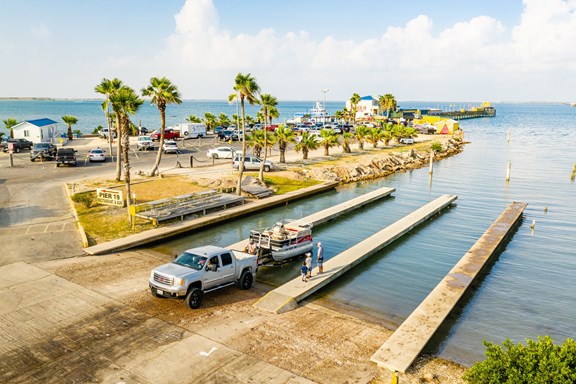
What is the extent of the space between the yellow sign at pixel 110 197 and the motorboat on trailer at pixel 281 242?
1316 cm

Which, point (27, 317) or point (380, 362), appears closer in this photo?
point (380, 362)

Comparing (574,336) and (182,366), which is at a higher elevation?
(182,366)

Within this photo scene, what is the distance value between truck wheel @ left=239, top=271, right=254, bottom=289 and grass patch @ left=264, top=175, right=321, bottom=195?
20551 millimetres

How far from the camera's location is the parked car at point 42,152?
5184 cm

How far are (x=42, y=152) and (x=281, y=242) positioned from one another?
4200 cm

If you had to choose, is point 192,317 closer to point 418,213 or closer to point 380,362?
point 380,362

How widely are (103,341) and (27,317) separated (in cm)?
375

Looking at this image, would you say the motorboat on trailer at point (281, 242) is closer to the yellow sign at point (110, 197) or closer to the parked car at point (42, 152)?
the yellow sign at point (110, 197)

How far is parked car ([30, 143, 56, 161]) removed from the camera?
170 ft

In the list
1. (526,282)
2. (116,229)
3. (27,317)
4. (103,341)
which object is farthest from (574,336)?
(116,229)

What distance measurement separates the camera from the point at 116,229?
26.9 metres

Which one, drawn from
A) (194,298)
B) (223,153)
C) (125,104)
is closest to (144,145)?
(223,153)

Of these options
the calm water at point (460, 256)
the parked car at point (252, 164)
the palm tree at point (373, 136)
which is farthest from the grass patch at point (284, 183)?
the palm tree at point (373, 136)

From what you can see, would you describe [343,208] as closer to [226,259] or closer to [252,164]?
[252,164]
